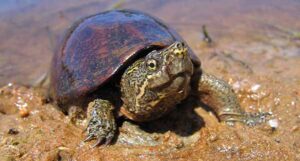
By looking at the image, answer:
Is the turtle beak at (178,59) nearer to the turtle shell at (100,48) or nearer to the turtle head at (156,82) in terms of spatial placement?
the turtle head at (156,82)

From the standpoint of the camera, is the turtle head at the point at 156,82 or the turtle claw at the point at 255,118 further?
the turtle claw at the point at 255,118

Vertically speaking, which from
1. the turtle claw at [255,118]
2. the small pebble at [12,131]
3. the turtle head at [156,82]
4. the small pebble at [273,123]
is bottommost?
the small pebble at [273,123]

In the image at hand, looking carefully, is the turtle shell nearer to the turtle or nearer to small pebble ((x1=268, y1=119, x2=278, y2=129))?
the turtle

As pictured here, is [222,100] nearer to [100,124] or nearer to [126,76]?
[126,76]

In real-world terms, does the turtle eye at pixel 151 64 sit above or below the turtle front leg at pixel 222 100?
above

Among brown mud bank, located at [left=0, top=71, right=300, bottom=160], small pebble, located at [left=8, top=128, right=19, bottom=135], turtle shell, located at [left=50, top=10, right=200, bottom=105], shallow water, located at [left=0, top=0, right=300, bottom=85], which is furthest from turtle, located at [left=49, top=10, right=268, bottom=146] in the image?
shallow water, located at [left=0, top=0, right=300, bottom=85]

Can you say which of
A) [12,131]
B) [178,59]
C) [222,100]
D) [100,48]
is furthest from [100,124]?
[222,100]

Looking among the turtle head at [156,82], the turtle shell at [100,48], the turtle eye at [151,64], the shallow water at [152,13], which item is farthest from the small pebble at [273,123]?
the shallow water at [152,13]

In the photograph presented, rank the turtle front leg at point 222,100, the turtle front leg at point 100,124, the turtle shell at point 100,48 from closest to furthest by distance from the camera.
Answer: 1. the turtle front leg at point 100,124
2. the turtle shell at point 100,48
3. the turtle front leg at point 222,100
